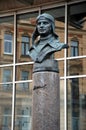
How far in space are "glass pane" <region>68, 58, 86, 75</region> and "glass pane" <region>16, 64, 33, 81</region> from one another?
181 cm

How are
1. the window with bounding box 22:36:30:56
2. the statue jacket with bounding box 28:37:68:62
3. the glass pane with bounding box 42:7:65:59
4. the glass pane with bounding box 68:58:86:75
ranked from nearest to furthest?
the statue jacket with bounding box 28:37:68:62, the glass pane with bounding box 68:58:86:75, the glass pane with bounding box 42:7:65:59, the window with bounding box 22:36:30:56

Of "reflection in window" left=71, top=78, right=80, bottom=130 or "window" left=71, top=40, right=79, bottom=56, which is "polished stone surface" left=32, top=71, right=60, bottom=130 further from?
"window" left=71, top=40, right=79, bottom=56

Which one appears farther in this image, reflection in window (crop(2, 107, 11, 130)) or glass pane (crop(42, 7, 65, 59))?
reflection in window (crop(2, 107, 11, 130))

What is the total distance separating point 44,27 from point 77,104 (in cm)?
758

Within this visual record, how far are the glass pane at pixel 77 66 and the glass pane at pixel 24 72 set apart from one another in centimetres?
181

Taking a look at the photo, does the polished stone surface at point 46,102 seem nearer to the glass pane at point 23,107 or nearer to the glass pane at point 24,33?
the glass pane at point 23,107

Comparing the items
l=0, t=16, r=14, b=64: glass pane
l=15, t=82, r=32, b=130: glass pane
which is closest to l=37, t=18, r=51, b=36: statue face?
l=15, t=82, r=32, b=130: glass pane

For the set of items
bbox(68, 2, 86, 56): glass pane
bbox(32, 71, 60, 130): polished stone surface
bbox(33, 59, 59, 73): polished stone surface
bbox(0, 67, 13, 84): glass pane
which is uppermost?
bbox(68, 2, 86, 56): glass pane

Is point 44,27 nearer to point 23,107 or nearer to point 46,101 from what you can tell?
point 46,101

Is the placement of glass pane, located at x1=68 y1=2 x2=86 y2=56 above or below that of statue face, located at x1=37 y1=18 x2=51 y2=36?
above

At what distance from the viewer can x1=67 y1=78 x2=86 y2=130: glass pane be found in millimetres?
14455

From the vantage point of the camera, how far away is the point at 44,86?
721 cm

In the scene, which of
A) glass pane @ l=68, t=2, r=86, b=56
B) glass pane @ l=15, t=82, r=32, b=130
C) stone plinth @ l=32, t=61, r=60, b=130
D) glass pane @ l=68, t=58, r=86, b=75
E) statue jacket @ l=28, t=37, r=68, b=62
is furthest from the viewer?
glass pane @ l=15, t=82, r=32, b=130

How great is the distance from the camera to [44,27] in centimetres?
759
